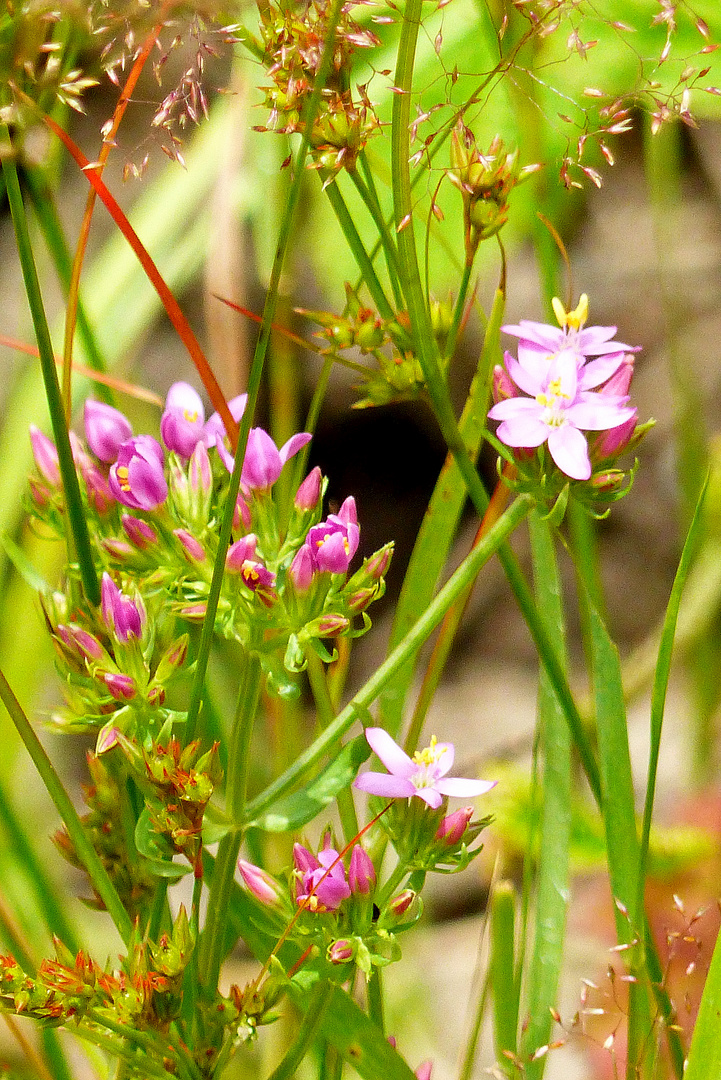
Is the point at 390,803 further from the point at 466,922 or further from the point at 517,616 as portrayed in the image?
the point at 517,616

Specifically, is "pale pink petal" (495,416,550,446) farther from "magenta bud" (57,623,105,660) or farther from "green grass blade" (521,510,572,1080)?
"magenta bud" (57,623,105,660)

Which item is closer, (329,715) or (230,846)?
(230,846)

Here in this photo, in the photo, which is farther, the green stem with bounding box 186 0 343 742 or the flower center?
the flower center

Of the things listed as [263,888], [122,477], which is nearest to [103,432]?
[122,477]

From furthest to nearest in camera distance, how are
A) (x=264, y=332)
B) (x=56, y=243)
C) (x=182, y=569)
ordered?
(x=56, y=243) < (x=182, y=569) < (x=264, y=332)

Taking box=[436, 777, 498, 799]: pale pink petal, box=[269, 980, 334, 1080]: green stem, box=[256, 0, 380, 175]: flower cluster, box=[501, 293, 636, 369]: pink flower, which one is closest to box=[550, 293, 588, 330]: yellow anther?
box=[501, 293, 636, 369]: pink flower

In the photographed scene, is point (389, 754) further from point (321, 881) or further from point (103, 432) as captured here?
point (103, 432)

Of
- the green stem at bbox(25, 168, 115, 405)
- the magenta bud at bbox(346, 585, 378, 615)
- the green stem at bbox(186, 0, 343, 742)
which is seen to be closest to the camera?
the green stem at bbox(186, 0, 343, 742)

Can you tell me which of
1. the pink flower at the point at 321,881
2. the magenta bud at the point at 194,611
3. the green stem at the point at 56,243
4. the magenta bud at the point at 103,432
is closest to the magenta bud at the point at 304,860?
the pink flower at the point at 321,881
